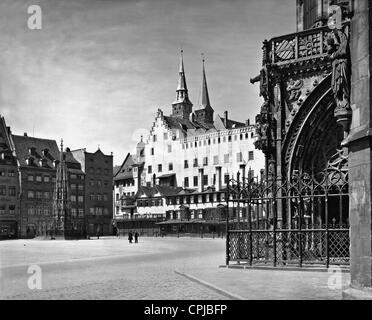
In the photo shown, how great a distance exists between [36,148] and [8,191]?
10.8m

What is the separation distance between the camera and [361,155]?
10281 mm

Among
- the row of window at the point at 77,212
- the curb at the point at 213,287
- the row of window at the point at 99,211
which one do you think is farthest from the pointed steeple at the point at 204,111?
the curb at the point at 213,287

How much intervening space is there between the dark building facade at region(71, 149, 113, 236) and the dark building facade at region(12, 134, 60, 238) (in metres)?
6.16

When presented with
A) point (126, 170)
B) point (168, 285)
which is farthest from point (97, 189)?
point (168, 285)

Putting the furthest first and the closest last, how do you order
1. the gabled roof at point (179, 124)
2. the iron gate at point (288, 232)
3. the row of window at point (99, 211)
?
the gabled roof at point (179, 124) → the row of window at point (99, 211) → the iron gate at point (288, 232)

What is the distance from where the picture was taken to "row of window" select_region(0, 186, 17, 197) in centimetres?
8519

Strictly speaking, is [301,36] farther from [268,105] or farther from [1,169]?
[1,169]

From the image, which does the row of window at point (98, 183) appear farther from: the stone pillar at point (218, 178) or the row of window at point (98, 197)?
the stone pillar at point (218, 178)

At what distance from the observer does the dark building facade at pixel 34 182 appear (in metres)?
86.8

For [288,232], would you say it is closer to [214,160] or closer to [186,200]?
[186,200]

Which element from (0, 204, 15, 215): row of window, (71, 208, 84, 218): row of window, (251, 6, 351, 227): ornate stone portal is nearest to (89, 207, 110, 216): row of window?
(71, 208, 84, 218): row of window

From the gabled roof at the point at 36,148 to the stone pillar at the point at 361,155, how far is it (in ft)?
275

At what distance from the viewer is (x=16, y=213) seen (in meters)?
85.8
